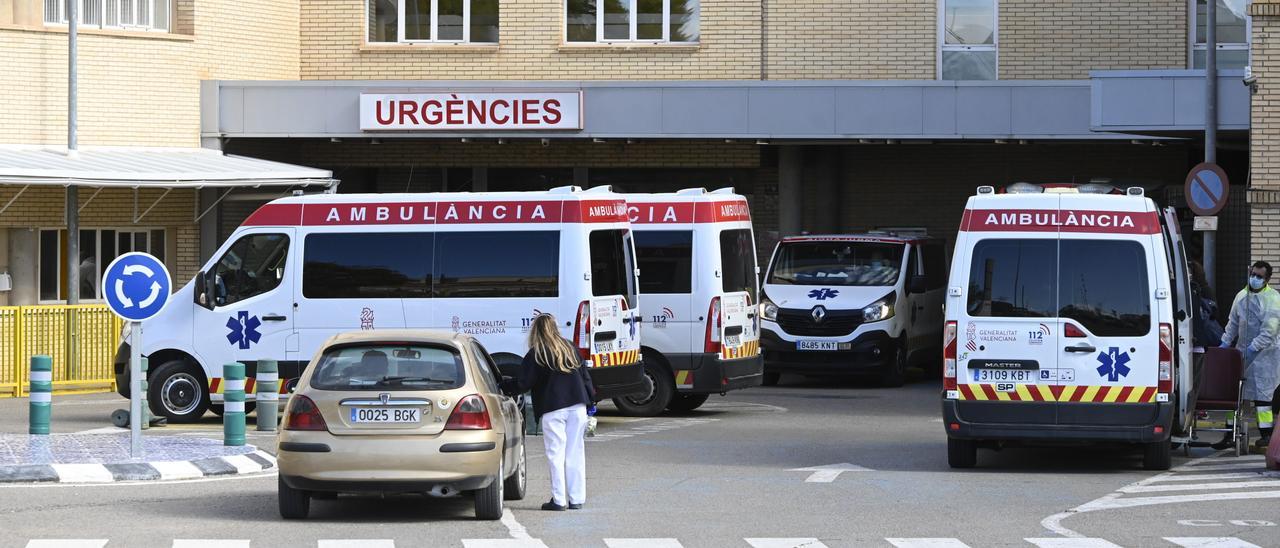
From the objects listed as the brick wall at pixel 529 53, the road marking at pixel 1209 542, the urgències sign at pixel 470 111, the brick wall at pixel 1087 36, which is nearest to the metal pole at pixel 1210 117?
the brick wall at pixel 1087 36

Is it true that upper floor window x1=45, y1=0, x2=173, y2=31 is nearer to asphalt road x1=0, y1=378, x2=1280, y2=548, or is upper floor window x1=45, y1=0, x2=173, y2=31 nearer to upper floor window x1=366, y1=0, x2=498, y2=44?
upper floor window x1=366, y1=0, x2=498, y2=44

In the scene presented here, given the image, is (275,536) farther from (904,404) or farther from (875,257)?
(875,257)

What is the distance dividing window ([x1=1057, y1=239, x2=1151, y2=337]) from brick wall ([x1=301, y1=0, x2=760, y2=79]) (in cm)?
1489

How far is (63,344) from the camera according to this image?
77.6 feet

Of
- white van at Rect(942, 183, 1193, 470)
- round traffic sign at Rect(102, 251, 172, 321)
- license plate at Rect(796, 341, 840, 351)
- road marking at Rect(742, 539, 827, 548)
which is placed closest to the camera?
road marking at Rect(742, 539, 827, 548)

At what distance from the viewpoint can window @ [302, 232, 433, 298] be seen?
60.4ft

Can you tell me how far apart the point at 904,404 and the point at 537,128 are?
778 centimetres

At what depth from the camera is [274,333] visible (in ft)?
61.7

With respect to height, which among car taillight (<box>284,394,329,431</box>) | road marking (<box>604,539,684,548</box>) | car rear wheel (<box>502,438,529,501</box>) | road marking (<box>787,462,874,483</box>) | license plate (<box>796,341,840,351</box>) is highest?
car taillight (<box>284,394,329,431</box>)

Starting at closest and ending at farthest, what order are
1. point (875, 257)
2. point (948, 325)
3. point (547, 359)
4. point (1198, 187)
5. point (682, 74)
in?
point (547, 359), point (948, 325), point (1198, 187), point (875, 257), point (682, 74)

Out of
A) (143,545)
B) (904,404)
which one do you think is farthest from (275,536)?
(904,404)

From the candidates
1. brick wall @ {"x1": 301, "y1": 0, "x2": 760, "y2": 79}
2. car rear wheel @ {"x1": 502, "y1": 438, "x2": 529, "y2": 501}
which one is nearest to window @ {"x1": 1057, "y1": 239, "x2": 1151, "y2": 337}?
car rear wheel @ {"x1": 502, "y1": 438, "x2": 529, "y2": 501}

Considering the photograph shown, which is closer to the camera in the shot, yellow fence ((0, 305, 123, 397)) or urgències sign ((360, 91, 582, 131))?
yellow fence ((0, 305, 123, 397))

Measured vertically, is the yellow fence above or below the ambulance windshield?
below
